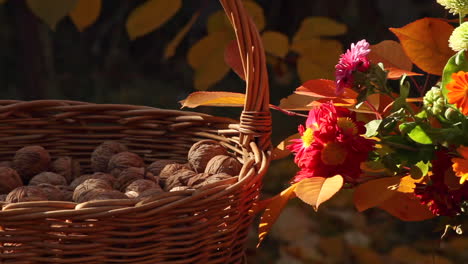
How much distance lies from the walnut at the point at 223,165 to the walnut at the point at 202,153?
34 mm

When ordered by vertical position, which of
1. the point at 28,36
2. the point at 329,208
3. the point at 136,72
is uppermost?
the point at 28,36

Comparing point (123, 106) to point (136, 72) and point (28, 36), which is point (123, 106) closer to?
point (28, 36)

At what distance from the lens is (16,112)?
1058 millimetres

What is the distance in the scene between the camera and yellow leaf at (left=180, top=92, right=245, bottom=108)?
80 cm

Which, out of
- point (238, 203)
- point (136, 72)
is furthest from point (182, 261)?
point (136, 72)

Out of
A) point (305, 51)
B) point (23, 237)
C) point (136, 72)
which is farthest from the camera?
point (136, 72)

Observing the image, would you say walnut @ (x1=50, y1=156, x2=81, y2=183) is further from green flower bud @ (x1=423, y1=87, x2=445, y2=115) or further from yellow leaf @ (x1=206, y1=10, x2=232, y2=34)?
green flower bud @ (x1=423, y1=87, x2=445, y2=115)

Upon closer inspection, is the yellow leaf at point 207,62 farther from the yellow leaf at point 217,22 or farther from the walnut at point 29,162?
the walnut at point 29,162

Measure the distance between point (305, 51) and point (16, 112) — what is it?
1.51ft

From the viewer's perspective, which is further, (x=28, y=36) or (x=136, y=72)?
(x=136, y=72)

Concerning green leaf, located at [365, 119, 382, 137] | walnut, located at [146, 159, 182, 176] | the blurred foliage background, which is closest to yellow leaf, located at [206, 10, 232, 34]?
the blurred foliage background

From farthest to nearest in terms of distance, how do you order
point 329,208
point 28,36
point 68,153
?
point 329,208
point 28,36
point 68,153

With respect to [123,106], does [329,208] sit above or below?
below

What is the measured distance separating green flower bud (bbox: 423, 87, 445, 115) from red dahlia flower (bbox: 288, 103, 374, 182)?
0.07 m
